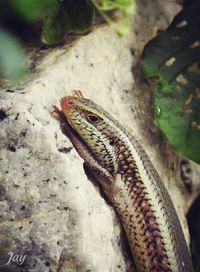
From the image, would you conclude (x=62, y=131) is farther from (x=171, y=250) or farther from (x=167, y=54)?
(x=167, y=54)

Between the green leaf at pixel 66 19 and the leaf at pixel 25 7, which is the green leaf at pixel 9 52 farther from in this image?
the green leaf at pixel 66 19

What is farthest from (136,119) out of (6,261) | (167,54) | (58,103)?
(6,261)

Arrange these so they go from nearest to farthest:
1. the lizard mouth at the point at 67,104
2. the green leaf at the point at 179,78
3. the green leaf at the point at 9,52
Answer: the green leaf at the point at 9,52 → the lizard mouth at the point at 67,104 → the green leaf at the point at 179,78

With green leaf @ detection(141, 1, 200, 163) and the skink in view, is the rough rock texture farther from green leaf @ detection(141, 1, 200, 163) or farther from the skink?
green leaf @ detection(141, 1, 200, 163)

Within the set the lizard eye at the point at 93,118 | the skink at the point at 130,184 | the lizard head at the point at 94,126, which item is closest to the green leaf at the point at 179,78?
the skink at the point at 130,184

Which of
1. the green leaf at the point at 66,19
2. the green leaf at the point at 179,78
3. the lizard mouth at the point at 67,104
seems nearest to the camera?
the lizard mouth at the point at 67,104

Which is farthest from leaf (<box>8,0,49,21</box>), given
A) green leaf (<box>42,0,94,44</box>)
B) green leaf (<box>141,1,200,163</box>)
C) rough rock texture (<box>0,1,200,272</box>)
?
green leaf (<box>141,1,200,163</box>)

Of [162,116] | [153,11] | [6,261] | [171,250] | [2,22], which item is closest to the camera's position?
[2,22]
